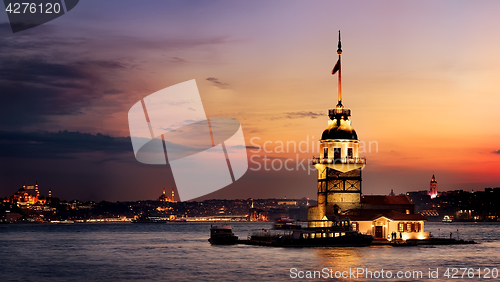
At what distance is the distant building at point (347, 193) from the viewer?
84.0 metres

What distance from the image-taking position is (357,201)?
87.1m

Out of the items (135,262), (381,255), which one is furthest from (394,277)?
(135,262)

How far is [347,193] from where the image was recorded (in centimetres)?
8725

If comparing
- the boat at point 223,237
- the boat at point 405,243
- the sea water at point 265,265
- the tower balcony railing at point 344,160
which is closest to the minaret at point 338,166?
the tower balcony railing at point 344,160

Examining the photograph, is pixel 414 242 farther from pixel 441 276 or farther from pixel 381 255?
pixel 441 276

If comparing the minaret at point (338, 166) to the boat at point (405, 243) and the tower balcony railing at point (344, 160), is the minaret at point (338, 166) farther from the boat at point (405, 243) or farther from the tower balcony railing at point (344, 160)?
the boat at point (405, 243)

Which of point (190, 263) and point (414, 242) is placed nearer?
point (190, 263)

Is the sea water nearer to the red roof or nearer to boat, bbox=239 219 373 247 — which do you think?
boat, bbox=239 219 373 247

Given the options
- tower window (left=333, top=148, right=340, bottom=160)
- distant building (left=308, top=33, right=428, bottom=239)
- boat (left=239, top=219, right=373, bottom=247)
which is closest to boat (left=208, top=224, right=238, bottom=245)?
distant building (left=308, top=33, right=428, bottom=239)

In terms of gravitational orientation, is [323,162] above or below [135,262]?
above

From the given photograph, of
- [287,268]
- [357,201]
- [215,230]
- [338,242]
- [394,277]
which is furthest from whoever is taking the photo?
[215,230]

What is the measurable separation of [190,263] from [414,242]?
97.6 feet

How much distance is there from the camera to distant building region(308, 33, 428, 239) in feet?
276

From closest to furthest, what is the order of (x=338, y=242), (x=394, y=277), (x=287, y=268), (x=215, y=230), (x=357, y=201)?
(x=394, y=277) → (x=287, y=268) → (x=338, y=242) → (x=357, y=201) → (x=215, y=230)
